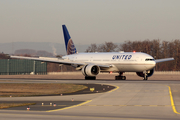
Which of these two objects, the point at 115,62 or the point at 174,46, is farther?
the point at 174,46

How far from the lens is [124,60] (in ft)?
193

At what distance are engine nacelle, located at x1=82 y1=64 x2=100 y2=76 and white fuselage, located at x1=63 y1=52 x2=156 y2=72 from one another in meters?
2.33

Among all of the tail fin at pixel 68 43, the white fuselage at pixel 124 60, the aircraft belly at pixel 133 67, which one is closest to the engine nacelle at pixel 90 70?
the white fuselage at pixel 124 60

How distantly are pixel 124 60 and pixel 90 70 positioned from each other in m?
6.42

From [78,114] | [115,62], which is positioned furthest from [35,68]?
[78,114]

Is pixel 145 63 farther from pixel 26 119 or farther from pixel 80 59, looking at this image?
pixel 26 119

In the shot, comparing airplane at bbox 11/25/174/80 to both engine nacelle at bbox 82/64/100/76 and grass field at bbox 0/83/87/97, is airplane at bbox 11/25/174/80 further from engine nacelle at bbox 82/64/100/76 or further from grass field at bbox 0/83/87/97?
grass field at bbox 0/83/87/97

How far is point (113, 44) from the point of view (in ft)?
472

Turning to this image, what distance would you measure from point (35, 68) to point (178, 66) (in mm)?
52862

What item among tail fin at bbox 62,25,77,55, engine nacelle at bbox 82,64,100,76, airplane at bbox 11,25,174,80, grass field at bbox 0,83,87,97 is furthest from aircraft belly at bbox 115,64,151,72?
grass field at bbox 0,83,87,97

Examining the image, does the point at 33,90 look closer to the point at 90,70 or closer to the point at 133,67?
the point at 90,70

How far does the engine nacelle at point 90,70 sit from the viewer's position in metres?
58.4

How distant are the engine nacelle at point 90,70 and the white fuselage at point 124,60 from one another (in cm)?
233

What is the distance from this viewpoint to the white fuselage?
57.2m
